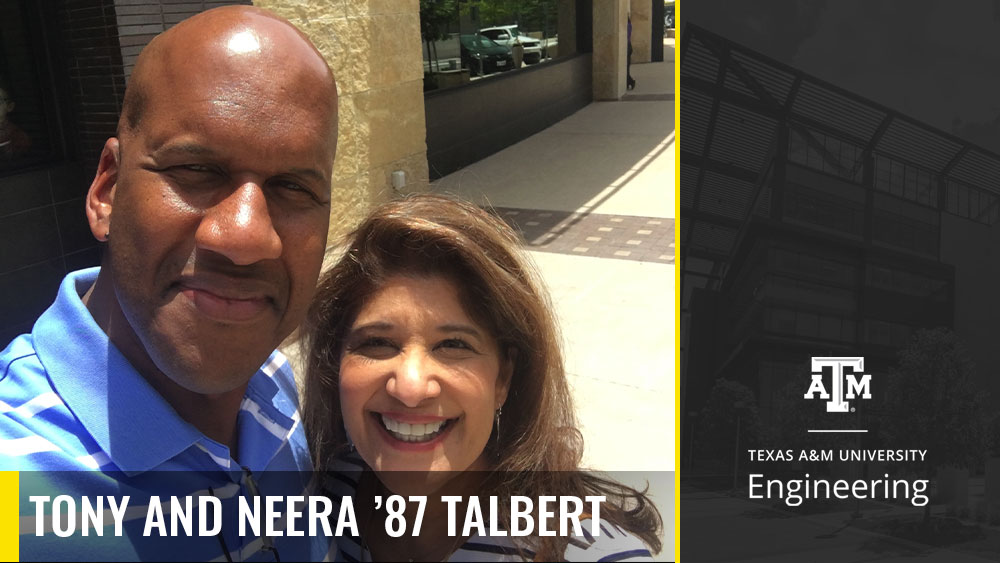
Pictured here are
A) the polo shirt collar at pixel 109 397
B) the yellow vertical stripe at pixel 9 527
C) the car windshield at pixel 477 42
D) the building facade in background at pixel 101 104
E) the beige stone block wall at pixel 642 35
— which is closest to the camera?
the yellow vertical stripe at pixel 9 527

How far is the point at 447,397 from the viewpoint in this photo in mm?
1132

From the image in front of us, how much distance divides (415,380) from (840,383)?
124 cm

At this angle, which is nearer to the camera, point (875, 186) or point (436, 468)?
point (436, 468)

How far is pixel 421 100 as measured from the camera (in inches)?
275

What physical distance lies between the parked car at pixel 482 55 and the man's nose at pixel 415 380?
9.15m

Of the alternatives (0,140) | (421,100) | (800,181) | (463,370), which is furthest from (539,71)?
(463,370)

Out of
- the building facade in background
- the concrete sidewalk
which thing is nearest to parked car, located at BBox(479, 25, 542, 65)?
the concrete sidewalk

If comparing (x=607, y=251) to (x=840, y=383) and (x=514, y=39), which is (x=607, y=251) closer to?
(x=840, y=383)

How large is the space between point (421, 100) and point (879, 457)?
5718 millimetres

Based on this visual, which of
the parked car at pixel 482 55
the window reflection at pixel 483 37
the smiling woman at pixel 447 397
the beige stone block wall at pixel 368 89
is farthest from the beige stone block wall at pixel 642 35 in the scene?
the smiling woman at pixel 447 397

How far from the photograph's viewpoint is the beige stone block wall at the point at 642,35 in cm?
2117

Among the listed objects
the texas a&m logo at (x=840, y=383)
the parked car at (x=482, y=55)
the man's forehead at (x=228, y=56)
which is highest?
the parked car at (x=482, y=55)

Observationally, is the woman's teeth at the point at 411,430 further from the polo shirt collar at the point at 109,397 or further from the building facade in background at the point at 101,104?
the building facade in background at the point at 101,104

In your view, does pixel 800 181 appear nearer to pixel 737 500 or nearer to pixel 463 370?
pixel 737 500
